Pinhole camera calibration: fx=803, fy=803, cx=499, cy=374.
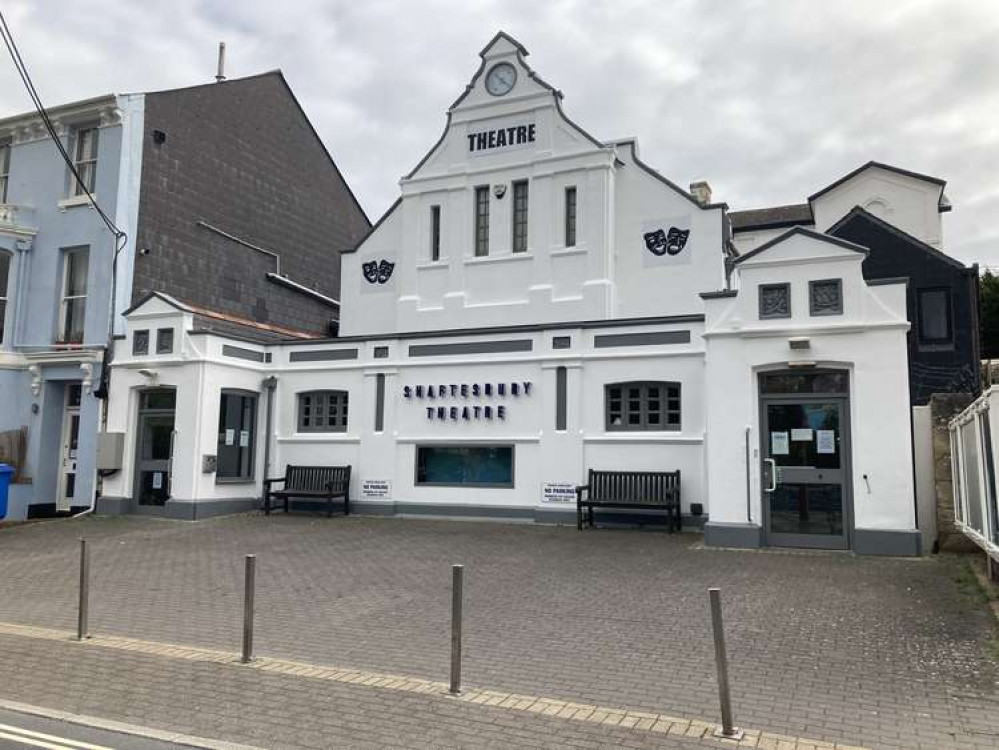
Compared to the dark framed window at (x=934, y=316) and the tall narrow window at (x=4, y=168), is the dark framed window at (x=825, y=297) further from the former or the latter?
the tall narrow window at (x=4, y=168)

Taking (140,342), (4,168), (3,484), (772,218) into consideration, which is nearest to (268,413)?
(140,342)

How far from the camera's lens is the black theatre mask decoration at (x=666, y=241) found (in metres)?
20.1

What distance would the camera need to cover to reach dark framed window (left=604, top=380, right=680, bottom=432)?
15750 mm

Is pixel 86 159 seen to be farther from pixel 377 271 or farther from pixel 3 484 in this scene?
pixel 3 484

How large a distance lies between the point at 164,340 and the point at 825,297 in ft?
45.9

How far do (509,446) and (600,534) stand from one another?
3174 mm

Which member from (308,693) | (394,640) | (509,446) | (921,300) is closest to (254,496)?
Result: (509,446)

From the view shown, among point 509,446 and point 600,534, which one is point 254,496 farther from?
point 600,534

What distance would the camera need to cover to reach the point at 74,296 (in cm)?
2028

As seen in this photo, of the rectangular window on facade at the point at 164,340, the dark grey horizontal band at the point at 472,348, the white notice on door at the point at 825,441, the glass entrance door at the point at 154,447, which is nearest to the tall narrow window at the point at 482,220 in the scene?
the dark grey horizontal band at the point at 472,348

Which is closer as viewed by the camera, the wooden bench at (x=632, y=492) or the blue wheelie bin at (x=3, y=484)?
the wooden bench at (x=632, y=492)

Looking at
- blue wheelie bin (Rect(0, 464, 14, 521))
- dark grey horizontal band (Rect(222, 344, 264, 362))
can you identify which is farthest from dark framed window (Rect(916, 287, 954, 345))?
blue wheelie bin (Rect(0, 464, 14, 521))

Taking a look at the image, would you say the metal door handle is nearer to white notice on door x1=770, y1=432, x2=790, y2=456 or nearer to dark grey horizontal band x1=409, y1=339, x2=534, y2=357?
white notice on door x1=770, y1=432, x2=790, y2=456

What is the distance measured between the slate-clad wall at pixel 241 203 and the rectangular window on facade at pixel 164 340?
2217 millimetres
